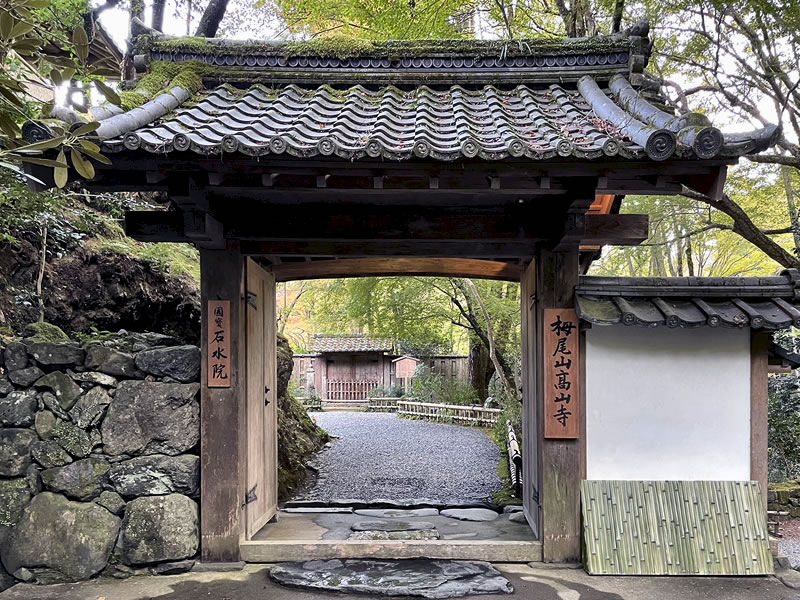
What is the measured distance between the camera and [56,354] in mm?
4355

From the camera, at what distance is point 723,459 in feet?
14.5

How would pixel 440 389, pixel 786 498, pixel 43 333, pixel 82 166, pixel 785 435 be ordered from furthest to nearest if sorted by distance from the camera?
pixel 440 389 → pixel 785 435 → pixel 786 498 → pixel 43 333 → pixel 82 166

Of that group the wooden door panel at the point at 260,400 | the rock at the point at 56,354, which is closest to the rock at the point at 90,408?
the rock at the point at 56,354

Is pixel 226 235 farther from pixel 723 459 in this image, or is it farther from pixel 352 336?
pixel 352 336

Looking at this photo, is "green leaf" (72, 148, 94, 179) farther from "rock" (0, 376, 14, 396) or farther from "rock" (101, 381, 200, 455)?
"rock" (0, 376, 14, 396)

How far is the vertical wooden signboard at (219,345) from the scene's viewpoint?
14.7 feet

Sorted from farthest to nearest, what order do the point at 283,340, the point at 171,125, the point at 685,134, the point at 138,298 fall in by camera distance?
the point at 283,340
the point at 138,298
the point at 171,125
the point at 685,134

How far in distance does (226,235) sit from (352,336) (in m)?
21.2

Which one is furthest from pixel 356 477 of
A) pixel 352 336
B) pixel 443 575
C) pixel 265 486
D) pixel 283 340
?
pixel 352 336

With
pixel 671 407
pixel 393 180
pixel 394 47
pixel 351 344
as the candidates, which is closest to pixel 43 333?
pixel 393 180

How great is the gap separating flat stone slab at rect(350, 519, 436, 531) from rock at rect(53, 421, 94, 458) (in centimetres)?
252

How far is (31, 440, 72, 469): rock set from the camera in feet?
14.0

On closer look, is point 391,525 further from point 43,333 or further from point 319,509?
point 43,333

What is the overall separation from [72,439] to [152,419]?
1.98ft
